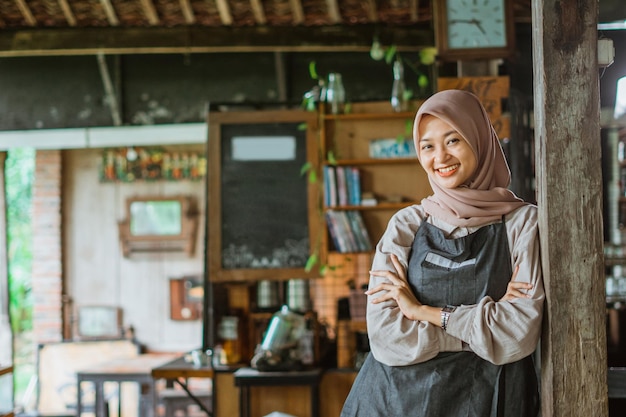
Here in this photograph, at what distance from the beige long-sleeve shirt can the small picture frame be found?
6.12 metres

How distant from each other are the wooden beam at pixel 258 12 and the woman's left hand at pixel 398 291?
3911 millimetres

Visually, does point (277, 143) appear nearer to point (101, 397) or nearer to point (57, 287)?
point (101, 397)

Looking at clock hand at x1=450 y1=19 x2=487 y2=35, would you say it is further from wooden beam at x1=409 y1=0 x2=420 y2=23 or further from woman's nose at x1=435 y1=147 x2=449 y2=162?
woman's nose at x1=435 y1=147 x2=449 y2=162

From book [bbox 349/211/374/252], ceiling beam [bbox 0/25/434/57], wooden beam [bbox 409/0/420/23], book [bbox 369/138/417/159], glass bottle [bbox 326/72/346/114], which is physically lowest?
book [bbox 349/211/374/252]

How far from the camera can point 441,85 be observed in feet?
13.9

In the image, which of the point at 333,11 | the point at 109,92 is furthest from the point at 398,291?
the point at 109,92

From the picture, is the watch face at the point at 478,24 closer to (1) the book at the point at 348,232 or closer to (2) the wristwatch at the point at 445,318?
(1) the book at the point at 348,232

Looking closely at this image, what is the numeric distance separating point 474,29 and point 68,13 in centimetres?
315

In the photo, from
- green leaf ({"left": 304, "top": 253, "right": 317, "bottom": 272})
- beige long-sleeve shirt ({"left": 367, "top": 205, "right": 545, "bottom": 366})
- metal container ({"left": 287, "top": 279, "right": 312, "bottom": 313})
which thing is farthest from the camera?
metal container ({"left": 287, "top": 279, "right": 312, "bottom": 313})

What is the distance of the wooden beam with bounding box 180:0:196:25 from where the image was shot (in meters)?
5.86

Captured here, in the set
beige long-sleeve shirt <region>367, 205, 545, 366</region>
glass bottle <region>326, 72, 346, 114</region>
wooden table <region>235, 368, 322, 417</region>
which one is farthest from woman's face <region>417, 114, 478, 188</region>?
glass bottle <region>326, 72, 346, 114</region>

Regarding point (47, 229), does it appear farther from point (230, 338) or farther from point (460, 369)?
point (460, 369)

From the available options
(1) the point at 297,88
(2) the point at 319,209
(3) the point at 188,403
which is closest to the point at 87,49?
(1) the point at 297,88

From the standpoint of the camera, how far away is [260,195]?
5.13m
